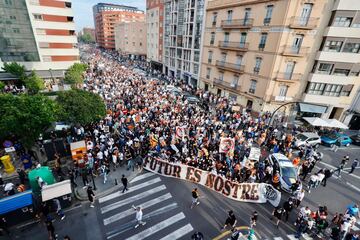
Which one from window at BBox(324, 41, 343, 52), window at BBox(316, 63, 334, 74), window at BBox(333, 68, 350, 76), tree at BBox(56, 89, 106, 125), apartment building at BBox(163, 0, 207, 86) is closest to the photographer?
tree at BBox(56, 89, 106, 125)

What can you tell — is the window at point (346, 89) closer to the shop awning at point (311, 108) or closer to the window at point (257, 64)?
the shop awning at point (311, 108)

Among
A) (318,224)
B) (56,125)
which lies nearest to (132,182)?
(56,125)

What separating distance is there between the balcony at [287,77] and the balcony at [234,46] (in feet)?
22.5

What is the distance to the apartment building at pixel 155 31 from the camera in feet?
182

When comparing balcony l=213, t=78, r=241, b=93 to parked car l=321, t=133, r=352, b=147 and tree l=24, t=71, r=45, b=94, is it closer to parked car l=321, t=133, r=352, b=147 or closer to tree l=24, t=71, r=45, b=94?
parked car l=321, t=133, r=352, b=147

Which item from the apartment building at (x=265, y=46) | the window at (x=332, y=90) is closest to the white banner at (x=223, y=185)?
the apartment building at (x=265, y=46)

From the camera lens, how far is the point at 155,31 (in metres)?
60.2

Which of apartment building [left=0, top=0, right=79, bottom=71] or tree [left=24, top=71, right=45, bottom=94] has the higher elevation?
apartment building [left=0, top=0, right=79, bottom=71]

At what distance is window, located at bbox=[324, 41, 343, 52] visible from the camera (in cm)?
2489

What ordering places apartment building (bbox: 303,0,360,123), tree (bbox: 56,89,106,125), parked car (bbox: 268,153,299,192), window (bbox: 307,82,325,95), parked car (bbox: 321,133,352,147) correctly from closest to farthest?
parked car (bbox: 268,153,299,192), tree (bbox: 56,89,106,125), parked car (bbox: 321,133,352,147), apartment building (bbox: 303,0,360,123), window (bbox: 307,82,325,95)

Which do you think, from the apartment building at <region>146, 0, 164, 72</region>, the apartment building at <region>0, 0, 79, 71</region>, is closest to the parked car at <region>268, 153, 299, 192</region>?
the apartment building at <region>0, 0, 79, 71</region>

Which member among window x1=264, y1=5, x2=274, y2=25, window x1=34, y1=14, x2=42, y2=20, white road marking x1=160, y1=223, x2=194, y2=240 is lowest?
white road marking x1=160, y1=223, x2=194, y2=240

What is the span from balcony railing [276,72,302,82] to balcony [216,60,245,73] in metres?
5.99

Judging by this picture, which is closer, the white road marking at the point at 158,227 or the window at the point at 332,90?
the white road marking at the point at 158,227
